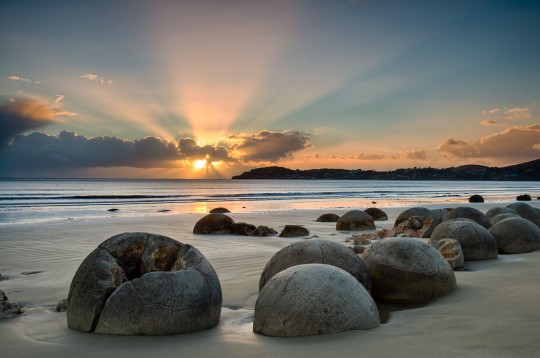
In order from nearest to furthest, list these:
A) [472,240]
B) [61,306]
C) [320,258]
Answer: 1. [61,306]
2. [320,258]
3. [472,240]

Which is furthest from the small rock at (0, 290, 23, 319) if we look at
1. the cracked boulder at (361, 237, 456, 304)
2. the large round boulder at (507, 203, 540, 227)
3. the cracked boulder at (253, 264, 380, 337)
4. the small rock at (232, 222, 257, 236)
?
the large round boulder at (507, 203, 540, 227)

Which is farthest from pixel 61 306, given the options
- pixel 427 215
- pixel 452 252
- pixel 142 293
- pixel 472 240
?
pixel 427 215

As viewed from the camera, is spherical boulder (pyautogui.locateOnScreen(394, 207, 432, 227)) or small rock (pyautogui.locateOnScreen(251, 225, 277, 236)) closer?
small rock (pyautogui.locateOnScreen(251, 225, 277, 236))

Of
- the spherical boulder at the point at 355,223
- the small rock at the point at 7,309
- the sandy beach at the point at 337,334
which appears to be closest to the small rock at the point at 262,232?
the spherical boulder at the point at 355,223

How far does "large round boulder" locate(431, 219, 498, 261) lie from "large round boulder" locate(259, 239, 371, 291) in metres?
4.00

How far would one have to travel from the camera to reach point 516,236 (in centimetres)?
1049

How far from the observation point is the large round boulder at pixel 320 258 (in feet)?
21.4

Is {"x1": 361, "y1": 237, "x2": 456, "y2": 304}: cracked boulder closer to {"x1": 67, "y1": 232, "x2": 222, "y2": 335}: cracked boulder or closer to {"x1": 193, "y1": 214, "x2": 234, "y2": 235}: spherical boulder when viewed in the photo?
{"x1": 67, "y1": 232, "x2": 222, "y2": 335}: cracked boulder

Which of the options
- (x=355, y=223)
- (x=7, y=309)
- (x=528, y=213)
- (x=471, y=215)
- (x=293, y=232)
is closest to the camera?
(x=7, y=309)

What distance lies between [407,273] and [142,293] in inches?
142

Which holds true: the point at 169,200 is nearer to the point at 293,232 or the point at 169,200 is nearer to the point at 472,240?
the point at 293,232

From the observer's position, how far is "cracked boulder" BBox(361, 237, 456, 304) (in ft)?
21.5

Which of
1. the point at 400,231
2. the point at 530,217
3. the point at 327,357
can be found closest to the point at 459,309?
the point at 327,357

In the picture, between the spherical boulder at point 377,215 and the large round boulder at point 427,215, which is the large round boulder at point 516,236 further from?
the spherical boulder at point 377,215
